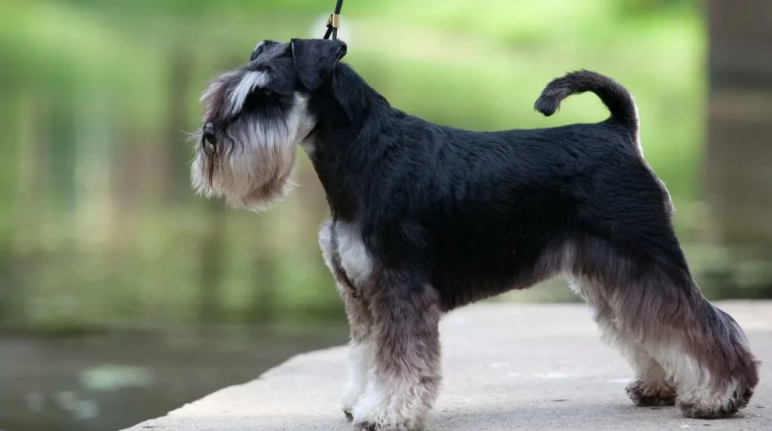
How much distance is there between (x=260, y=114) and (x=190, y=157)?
56.8ft

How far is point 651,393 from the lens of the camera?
6047 millimetres

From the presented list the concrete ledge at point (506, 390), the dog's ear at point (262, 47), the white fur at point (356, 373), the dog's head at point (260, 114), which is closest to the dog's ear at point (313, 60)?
the dog's head at point (260, 114)

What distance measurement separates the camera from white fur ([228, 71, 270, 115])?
5438 millimetres

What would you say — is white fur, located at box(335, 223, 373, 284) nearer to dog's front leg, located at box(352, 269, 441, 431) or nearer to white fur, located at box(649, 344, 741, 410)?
dog's front leg, located at box(352, 269, 441, 431)

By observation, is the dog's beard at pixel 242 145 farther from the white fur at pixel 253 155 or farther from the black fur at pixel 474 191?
the black fur at pixel 474 191

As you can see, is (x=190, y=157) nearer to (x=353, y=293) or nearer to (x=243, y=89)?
(x=353, y=293)

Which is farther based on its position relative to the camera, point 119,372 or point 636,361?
point 119,372

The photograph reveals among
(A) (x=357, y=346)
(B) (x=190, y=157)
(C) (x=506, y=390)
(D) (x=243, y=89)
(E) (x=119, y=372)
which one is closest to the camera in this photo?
(D) (x=243, y=89)

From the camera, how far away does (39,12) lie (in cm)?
3584

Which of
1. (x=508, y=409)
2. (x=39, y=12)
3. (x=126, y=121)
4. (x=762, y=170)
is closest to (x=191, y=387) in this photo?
(x=508, y=409)

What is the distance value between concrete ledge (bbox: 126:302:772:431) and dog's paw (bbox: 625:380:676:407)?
61 mm

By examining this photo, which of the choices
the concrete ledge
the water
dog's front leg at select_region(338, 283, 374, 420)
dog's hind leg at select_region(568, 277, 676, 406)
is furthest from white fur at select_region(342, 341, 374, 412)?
the water

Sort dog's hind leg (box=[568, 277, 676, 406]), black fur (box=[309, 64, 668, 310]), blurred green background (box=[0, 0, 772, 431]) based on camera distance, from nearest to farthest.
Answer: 1. black fur (box=[309, 64, 668, 310])
2. dog's hind leg (box=[568, 277, 676, 406])
3. blurred green background (box=[0, 0, 772, 431])

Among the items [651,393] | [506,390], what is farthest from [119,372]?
[651,393]
